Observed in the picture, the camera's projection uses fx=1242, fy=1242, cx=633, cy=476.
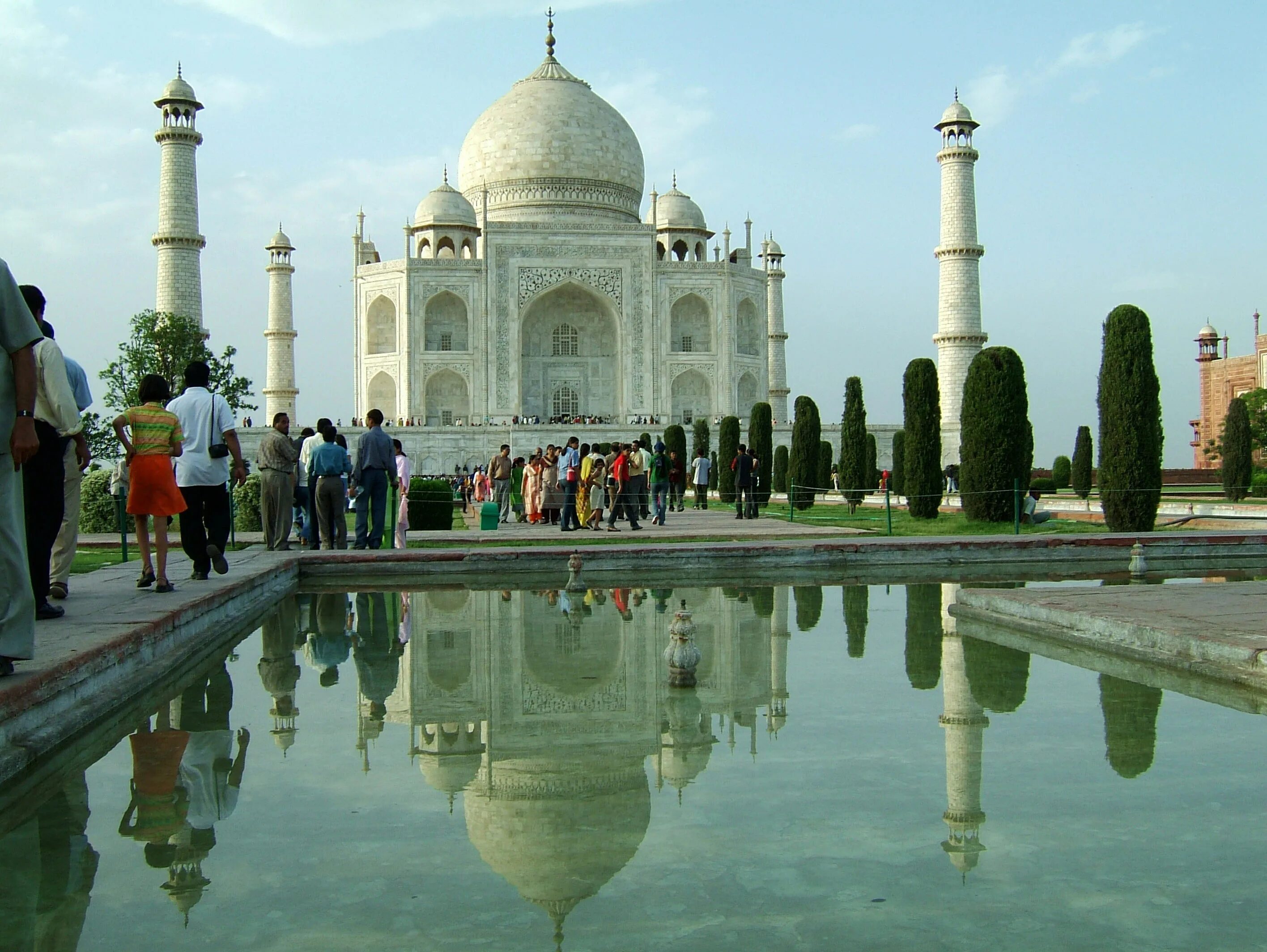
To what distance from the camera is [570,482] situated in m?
11.9

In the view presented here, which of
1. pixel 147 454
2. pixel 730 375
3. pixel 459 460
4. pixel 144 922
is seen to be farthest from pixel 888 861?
pixel 730 375

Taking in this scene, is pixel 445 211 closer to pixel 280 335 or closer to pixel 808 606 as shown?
pixel 280 335

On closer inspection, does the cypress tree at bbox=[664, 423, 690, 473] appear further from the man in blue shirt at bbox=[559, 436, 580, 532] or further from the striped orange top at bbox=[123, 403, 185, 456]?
the striped orange top at bbox=[123, 403, 185, 456]

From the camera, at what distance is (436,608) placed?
6234 millimetres

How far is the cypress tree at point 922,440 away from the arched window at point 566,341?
20.3 metres

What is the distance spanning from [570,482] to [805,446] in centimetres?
663

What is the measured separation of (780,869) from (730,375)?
103 feet

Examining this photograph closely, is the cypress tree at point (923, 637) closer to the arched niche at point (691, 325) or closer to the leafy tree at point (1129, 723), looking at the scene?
the leafy tree at point (1129, 723)

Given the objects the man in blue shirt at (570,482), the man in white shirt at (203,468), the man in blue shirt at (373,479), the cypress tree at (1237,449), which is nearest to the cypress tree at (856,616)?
the man in white shirt at (203,468)

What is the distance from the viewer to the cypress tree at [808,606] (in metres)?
5.56

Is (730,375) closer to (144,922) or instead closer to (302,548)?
Result: (302,548)

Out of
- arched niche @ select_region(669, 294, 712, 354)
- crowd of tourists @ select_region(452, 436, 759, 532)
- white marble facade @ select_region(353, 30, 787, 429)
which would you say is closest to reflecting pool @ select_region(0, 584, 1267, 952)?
crowd of tourists @ select_region(452, 436, 759, 532)

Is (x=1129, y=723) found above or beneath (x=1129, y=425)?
beneath

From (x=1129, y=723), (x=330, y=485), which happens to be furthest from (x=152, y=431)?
(x=1129, y=723)
